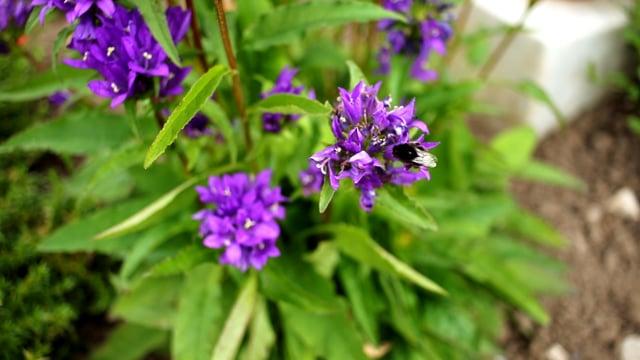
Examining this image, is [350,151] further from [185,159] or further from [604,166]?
[604,166]

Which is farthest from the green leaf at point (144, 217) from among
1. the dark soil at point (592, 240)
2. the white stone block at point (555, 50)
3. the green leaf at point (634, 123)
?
the green leaf at point (634, 123)

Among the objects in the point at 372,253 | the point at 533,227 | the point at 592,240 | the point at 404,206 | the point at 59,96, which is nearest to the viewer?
the point at 404,206

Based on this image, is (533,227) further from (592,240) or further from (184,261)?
(184,261)

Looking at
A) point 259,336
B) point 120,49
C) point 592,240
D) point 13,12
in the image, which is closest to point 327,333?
point 259,336

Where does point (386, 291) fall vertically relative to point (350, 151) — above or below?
below

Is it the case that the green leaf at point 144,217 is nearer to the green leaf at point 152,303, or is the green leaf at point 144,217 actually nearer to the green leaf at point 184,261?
the green leaf at point 184,261

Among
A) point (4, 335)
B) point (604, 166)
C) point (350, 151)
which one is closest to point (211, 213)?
point (350, 151)
